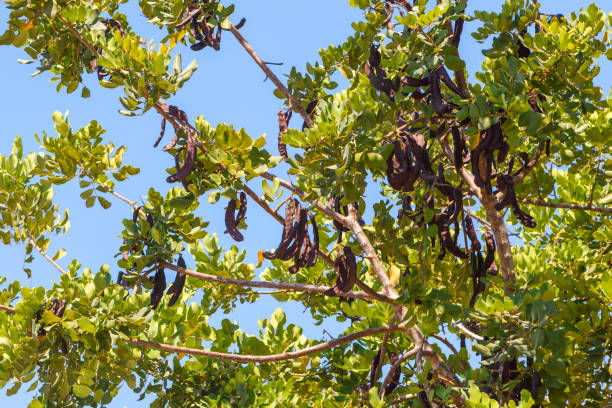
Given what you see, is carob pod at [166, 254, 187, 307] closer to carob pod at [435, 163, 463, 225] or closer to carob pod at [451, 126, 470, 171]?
carob pod at [435, 163, 463, 225]

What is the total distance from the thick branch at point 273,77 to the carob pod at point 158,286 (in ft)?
5.26

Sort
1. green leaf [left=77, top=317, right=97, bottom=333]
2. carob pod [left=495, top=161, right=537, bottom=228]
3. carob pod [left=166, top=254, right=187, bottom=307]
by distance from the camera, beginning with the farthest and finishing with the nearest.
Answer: carob pod [left=166, top=254, right=187, bottom=307], carob pod [left=495, top=161, right=537, bottom=228], green leaf [left=77, top=317, right=97, bottom=333]

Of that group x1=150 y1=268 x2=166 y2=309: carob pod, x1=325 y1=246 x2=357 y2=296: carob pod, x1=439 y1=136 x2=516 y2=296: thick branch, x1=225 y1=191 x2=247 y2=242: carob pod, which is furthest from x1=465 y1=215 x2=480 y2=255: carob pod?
x1=150 y1=268 x2=166 y2=309: carob pod

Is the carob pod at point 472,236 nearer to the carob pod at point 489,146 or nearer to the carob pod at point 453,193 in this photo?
the carob pod at point 453,193

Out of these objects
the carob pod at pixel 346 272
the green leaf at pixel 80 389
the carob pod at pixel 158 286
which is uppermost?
the carob pod at pixel 158 286

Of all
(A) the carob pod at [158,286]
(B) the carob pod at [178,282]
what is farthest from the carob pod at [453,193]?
(A) the carob pod at [158,286]

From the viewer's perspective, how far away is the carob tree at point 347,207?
171 inches

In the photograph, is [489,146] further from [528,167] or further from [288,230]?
[288,230]

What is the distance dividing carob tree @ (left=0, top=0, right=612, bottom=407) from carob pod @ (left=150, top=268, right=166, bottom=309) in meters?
0.02

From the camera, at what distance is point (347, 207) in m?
5.59

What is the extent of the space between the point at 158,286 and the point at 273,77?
1.83 m

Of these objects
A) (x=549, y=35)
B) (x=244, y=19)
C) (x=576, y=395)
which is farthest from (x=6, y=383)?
(x=549, y=35)

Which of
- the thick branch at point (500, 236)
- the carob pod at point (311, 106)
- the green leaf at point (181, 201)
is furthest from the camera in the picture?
the carob pod at point (311, 106)

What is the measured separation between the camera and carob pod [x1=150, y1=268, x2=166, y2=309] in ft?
16.2
